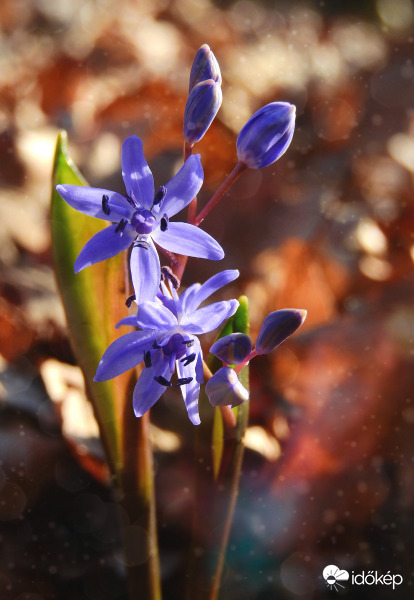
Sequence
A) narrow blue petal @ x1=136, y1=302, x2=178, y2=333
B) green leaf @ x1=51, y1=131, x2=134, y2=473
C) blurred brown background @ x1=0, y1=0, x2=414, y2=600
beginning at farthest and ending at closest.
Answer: blurred brown background @ x1=0, y1=0, x2=414, y2=600 < green leaf @ x1=51, y1=131, x2=134, y2=473 < narrow blue petal @ x1=136, y1=302, x2=178, y2=333

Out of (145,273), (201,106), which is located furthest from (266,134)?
(145,273)

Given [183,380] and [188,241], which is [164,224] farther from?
[183,380]

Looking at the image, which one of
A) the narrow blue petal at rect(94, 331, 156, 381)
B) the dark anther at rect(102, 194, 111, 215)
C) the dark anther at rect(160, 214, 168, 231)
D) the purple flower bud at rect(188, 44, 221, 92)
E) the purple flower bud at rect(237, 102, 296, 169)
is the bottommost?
the narrow blue petal at rect(94, 331, 156, 381)

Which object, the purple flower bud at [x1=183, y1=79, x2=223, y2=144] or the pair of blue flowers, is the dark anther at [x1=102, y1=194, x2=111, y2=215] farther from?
the purple flower bud at [x1=183, y1=79, x2=223, y2=144]

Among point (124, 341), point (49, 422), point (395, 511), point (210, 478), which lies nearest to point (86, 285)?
point (124, 341)

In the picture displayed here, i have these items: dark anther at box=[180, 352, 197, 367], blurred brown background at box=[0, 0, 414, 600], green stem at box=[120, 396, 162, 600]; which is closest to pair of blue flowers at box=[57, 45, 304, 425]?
dark anther at box=[180, 352, 197, 367]

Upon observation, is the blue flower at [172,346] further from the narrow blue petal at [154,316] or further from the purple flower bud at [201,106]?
the purple flower bud at [201,106]
